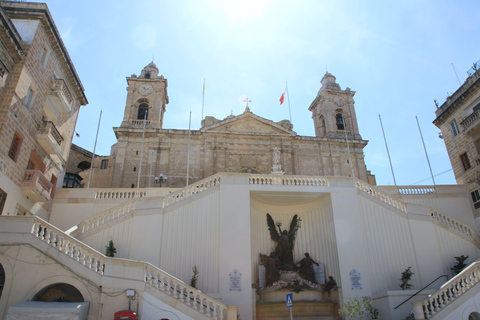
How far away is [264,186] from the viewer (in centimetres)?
1706

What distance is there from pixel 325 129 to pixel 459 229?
780 inches

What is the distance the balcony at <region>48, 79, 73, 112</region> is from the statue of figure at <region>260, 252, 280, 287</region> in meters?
13.4

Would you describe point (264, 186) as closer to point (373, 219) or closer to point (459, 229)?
point (373, 219)

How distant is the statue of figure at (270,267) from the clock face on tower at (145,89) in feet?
72.5

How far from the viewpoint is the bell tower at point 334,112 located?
3503cm

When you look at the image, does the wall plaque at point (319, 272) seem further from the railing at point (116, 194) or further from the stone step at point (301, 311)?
the railing at point (116, 194)

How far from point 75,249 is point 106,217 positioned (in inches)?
182

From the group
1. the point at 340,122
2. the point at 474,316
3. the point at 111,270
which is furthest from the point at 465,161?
the point at 111,270

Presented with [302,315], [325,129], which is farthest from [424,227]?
[325,129]

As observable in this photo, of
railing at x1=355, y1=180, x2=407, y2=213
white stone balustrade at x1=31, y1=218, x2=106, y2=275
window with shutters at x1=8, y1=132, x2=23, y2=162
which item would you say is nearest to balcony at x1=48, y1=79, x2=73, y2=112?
window with shutters at x1=8, y1=132, x2=23, y2=162

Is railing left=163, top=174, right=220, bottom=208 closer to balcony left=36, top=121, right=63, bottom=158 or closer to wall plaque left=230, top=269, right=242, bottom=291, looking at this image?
wall plaque left=230, top=269, right=242, bottom=291

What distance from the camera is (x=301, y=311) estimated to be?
15031 millimetres

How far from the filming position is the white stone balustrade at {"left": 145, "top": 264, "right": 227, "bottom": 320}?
11688 mm

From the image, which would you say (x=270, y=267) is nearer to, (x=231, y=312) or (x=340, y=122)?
(x=231, y=312)
